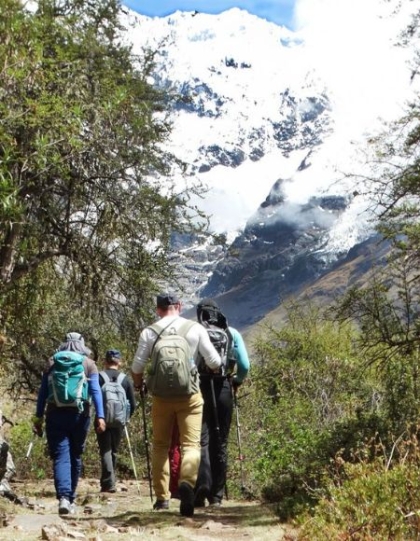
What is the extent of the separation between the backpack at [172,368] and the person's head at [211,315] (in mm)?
1001

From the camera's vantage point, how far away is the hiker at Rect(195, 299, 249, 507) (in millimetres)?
8297

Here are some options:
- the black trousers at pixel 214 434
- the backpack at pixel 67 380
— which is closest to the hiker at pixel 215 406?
the black trousers at pixel 214 434

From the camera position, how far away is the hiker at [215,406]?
27.2 feet

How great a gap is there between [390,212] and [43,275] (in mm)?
5499

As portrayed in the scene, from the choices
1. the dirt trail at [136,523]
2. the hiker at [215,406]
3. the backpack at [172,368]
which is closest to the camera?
the dirt trail at [136,523]

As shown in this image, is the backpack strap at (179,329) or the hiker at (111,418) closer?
the backpack strap at (179,329)

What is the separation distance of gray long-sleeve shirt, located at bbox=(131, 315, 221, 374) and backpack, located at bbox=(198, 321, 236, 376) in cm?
50

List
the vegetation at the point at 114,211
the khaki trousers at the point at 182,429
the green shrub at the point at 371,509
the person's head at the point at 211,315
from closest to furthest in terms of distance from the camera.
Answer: the green shrub at the point at 371,509 → the khaki trousers at the point at 182,429 → the person's head at the point at 211,315 → the vegetation at the point at 114,211

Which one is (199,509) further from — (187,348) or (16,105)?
(16,105)

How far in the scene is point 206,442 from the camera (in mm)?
8297

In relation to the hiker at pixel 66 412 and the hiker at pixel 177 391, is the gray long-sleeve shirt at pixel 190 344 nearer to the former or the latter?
the hiker at pixel 177 391

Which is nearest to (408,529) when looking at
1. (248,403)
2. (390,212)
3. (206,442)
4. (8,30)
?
(206,442)

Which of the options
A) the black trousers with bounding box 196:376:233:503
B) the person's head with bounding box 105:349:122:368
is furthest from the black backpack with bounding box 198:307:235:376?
the person's head with bounding box 105:349:122:368

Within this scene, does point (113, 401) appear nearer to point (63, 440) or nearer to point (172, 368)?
point (63, 440)
